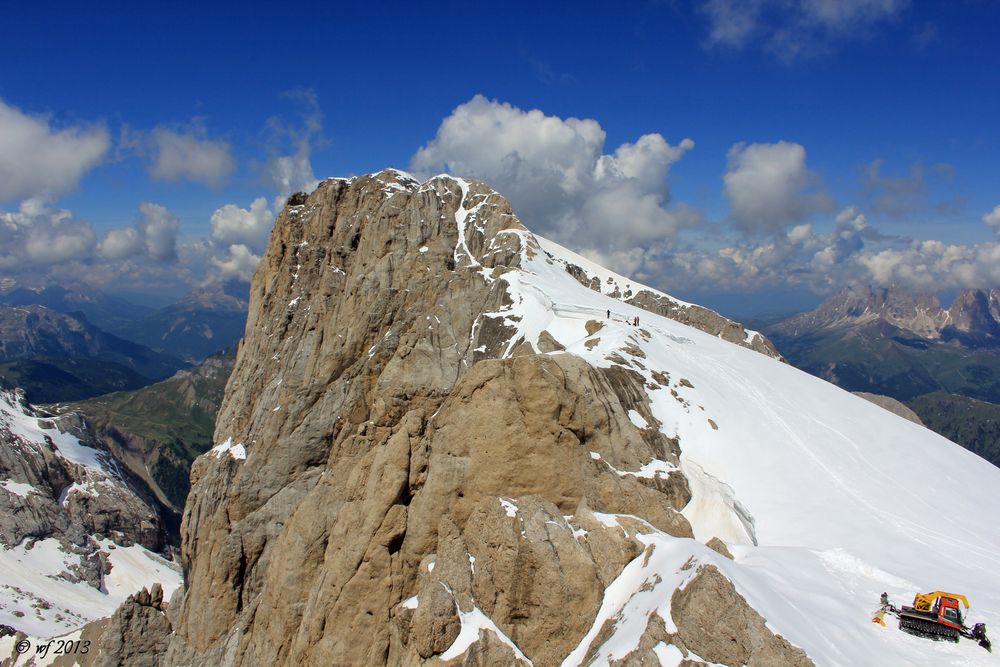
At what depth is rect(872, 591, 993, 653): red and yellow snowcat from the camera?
79.1 ft

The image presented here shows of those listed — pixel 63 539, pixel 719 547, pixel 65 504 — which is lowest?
pixel 63 539

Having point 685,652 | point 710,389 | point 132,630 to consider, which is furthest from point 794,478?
point 132,630

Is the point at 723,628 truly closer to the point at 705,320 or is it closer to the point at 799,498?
the point at 799,498

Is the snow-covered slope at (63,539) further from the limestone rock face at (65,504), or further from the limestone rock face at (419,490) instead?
the limestone rock face at (419,490)

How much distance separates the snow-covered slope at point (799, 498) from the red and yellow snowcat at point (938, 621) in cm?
49

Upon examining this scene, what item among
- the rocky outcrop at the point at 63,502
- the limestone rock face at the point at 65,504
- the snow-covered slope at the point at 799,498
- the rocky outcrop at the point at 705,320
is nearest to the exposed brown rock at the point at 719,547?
the snow-covered slope at the point at 799,498

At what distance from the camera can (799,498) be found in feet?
143

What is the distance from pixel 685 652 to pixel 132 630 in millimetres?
67724

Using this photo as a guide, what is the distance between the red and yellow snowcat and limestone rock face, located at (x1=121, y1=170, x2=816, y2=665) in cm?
941

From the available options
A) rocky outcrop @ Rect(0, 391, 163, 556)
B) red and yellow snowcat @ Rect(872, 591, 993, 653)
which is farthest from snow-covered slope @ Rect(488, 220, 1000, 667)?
rocky outcrop @ Rect(0, 391, 163, 556)

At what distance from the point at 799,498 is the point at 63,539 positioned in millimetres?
193033

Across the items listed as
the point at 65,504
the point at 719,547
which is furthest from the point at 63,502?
the point at 719,547

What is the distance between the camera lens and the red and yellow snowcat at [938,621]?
79.1 ft

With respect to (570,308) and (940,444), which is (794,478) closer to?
(940,444)
